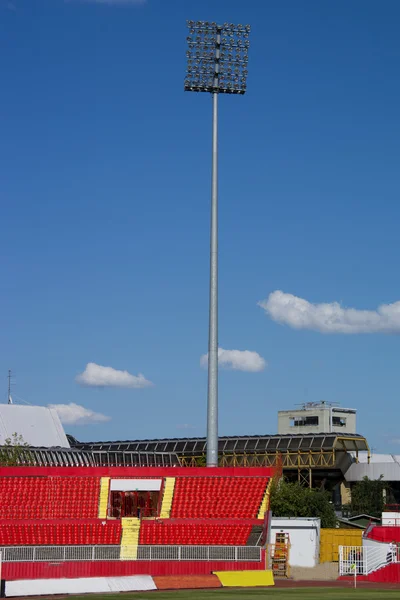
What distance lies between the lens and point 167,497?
57.3 meters

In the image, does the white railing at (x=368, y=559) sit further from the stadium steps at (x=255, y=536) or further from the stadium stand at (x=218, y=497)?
the stadium stand at (x=218, y=497)

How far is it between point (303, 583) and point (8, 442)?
43.4m

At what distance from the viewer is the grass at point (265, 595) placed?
128ft

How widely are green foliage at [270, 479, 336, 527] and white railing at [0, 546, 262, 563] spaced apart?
2592 cm

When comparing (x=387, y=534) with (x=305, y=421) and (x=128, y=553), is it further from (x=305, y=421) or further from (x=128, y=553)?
(x=305, y=421)

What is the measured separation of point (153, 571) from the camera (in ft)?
158

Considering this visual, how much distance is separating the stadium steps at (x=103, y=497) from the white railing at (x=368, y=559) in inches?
559

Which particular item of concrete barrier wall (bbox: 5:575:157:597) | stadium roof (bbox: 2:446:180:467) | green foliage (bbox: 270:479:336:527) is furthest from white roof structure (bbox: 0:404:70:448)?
concrete barrier wall (bbox: 5:575:157:597)

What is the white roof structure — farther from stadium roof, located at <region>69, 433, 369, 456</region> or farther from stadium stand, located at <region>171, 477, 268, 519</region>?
stadium stand, located at <region>171, 477, 268, 519</region>

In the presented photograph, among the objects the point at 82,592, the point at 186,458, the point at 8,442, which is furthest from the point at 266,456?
the point at 82,592

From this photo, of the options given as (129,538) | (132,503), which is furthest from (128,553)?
(132,503)

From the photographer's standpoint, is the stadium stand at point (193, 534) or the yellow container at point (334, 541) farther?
the yellow container at point (334, 541)

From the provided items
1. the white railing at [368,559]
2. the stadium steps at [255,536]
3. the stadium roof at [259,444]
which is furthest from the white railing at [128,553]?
the stadium roof at [259,444]

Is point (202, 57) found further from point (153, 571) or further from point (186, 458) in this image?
point (186, 458)
